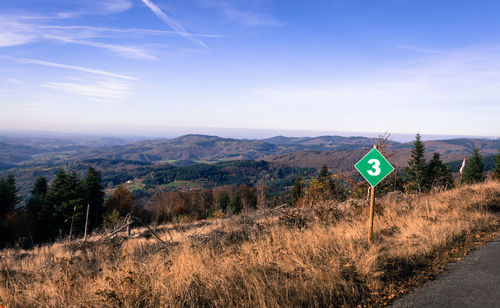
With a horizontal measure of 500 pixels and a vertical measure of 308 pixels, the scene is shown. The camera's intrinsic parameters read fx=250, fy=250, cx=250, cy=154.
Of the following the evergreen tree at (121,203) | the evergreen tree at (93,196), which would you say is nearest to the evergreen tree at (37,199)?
the evergreen tree at (93,196)

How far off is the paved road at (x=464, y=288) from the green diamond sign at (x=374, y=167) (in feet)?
6.18

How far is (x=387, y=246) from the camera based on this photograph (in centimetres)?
504

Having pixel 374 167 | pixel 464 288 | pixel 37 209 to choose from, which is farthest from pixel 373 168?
pixel 37 209

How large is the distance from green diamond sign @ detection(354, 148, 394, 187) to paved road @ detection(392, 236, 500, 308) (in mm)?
1885

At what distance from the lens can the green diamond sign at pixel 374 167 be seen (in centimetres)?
513

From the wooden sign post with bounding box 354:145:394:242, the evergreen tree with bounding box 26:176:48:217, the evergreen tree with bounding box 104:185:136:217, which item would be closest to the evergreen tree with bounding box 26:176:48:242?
the evergreen tree with bounding box 26:176:48:217

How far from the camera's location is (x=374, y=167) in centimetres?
527

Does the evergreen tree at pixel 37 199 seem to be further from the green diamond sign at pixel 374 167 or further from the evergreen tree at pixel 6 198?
the green diamond sign at pixel 374 167

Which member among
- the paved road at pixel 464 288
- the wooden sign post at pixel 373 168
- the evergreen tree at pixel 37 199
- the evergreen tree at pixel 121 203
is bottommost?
the evergreen tree at pixel 121 203

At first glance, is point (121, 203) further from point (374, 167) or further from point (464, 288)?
point (464, 288)

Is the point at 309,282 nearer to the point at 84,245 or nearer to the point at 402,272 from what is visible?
the point at 402,272

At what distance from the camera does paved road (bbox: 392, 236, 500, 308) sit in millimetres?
3266

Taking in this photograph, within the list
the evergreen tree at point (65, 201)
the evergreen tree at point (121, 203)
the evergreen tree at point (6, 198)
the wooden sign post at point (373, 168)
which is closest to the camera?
the wooden sign post at point (373, 168)

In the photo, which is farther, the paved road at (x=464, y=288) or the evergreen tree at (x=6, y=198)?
the evergreen tree at (x=6, y=198)
